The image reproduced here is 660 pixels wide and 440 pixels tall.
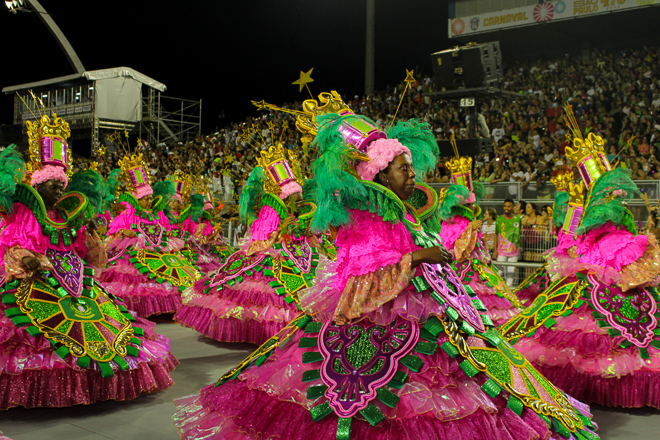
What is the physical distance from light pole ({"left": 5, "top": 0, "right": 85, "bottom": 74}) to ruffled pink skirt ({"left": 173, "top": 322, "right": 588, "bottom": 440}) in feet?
76.6

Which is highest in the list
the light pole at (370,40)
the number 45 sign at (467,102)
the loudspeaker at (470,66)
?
the light pole at (370,40)

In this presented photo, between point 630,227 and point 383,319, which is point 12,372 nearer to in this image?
point 383,319

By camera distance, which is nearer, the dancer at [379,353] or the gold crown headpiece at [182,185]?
the dancer at [379,353]

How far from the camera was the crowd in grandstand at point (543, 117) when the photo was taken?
11.2 metres

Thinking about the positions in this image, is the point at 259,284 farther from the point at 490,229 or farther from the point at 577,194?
the point at 490,229

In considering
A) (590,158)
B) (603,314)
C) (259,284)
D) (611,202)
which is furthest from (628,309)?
(259,284)

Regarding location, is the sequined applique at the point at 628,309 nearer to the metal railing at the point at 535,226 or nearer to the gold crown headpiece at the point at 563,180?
the gold crown headpiece at the point at 563,180

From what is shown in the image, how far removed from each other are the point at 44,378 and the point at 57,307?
1.59ft

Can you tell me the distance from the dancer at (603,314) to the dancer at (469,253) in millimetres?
1841

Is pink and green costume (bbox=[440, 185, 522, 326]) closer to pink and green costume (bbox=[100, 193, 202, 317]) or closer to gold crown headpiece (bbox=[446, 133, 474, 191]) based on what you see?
gold crown headpiece (bbox=[446, 133, 474, 191])

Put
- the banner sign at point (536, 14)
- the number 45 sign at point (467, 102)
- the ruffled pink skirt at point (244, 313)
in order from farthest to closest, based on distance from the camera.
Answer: the banner sign at point (536, 14)
the number 45 sign at point (467, 102)
the ruffled pink skirt at point (244, 313)

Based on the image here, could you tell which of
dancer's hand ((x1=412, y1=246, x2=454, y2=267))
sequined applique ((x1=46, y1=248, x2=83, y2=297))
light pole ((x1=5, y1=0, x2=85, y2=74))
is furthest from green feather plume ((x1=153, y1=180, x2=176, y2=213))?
light pole ((x1=5, y1=0, x2=85, y2=74))

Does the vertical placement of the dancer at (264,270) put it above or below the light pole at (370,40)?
below

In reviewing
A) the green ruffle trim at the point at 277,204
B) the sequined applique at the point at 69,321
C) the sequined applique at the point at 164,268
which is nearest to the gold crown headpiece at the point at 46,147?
the sequined applique at the point at 69,321
